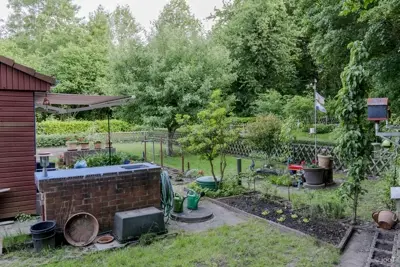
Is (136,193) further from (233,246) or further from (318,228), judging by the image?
(318,228)

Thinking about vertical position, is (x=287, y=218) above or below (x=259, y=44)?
Answer: below

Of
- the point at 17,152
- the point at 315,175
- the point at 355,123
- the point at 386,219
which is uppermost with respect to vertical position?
the point at 355,123

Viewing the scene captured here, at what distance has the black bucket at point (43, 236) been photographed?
4.18 m

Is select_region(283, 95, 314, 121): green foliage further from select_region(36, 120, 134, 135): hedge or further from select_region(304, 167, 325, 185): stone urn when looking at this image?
select_region(36, 120, 134, 135): hedge

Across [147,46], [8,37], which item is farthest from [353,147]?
[8,37]

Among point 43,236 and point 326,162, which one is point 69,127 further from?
point 43,236

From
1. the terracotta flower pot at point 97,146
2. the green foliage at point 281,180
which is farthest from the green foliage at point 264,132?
the terracotta flower pot at point 97,146

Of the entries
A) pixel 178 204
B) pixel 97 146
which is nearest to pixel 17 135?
pixel 178 204

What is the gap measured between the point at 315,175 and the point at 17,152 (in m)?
7.15

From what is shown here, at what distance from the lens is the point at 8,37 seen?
29.1 metres

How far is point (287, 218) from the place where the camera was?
558cm

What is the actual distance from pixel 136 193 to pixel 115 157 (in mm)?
4605

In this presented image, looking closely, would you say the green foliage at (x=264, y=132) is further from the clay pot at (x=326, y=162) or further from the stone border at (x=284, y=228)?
the stone border at (x=284, y=228)

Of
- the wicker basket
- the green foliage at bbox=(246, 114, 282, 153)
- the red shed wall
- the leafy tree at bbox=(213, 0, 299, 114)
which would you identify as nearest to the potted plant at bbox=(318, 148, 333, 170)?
the green foliage at bbox=(246, 114, 282, 153)
